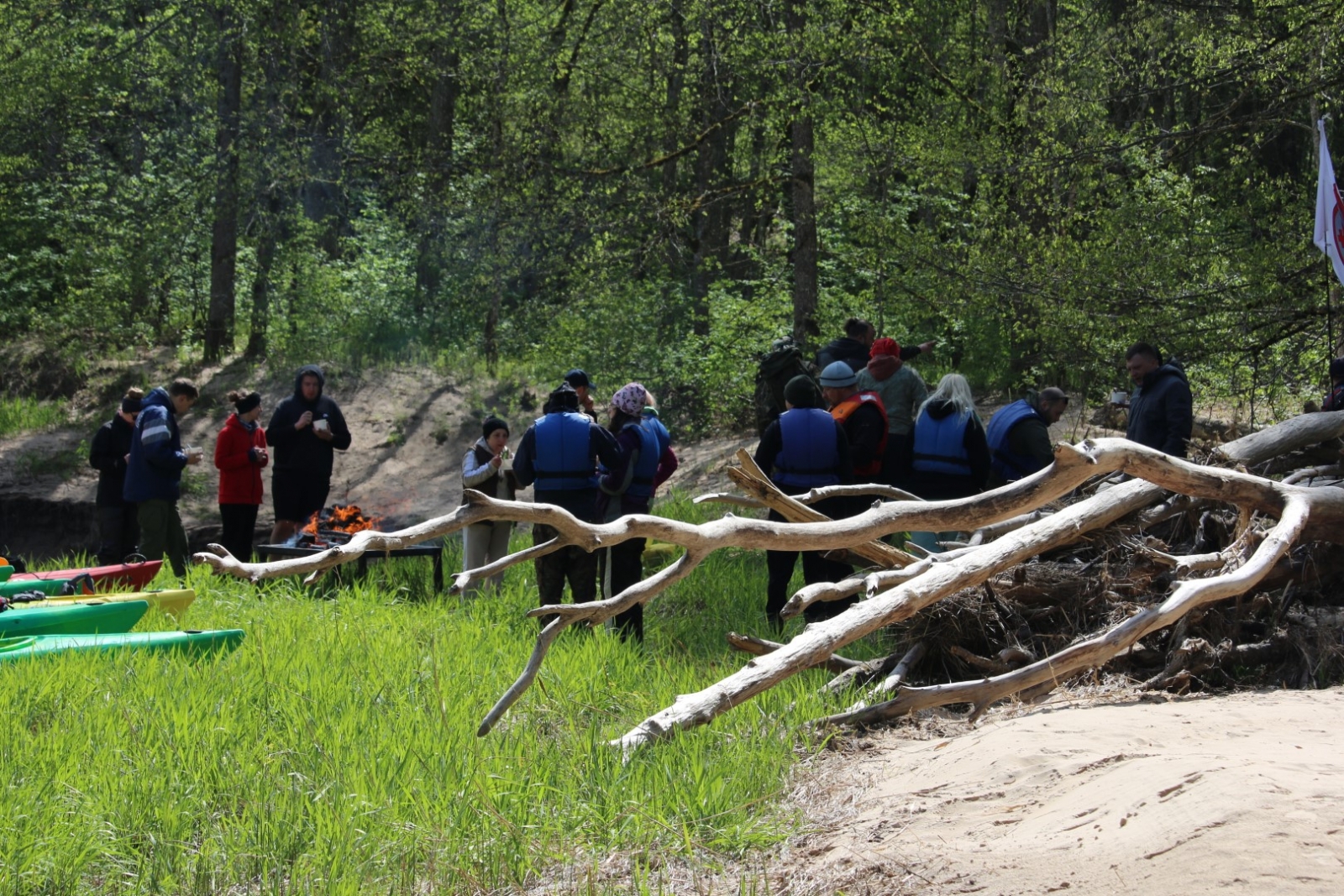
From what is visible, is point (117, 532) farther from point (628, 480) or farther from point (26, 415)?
point (26, 415)

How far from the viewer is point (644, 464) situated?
326 inches

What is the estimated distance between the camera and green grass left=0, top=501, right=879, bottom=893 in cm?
400

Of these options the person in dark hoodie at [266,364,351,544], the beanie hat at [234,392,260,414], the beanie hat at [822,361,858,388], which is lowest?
the person in dark hoodie at [266,364,351,544]

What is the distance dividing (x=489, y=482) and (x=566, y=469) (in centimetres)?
156

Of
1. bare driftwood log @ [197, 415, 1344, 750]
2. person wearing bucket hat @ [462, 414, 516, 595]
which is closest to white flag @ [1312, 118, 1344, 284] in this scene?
bare driftwood log @ [197, 415, 1344, 750]

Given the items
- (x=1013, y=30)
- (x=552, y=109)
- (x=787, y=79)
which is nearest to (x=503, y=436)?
(x=787, y=79)

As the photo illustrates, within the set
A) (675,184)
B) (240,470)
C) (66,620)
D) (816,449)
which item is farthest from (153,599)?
(675,184)

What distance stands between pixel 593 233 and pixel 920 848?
12.1 m

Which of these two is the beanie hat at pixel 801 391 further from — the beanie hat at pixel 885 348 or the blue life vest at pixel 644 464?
Answer: the beanie hat at pixel 885 348

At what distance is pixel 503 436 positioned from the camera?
935cm

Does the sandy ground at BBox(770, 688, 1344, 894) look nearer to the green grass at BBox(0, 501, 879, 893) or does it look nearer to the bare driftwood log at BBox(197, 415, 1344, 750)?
the green grass at BBox(0, 501, 879, 893)

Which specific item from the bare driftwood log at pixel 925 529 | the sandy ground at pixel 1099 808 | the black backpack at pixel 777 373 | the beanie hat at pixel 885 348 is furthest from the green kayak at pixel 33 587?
the beanie hat at pixel 885 348

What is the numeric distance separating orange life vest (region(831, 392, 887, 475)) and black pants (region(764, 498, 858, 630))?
1.24ft

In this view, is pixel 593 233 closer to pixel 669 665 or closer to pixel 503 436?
pixel 503 436
